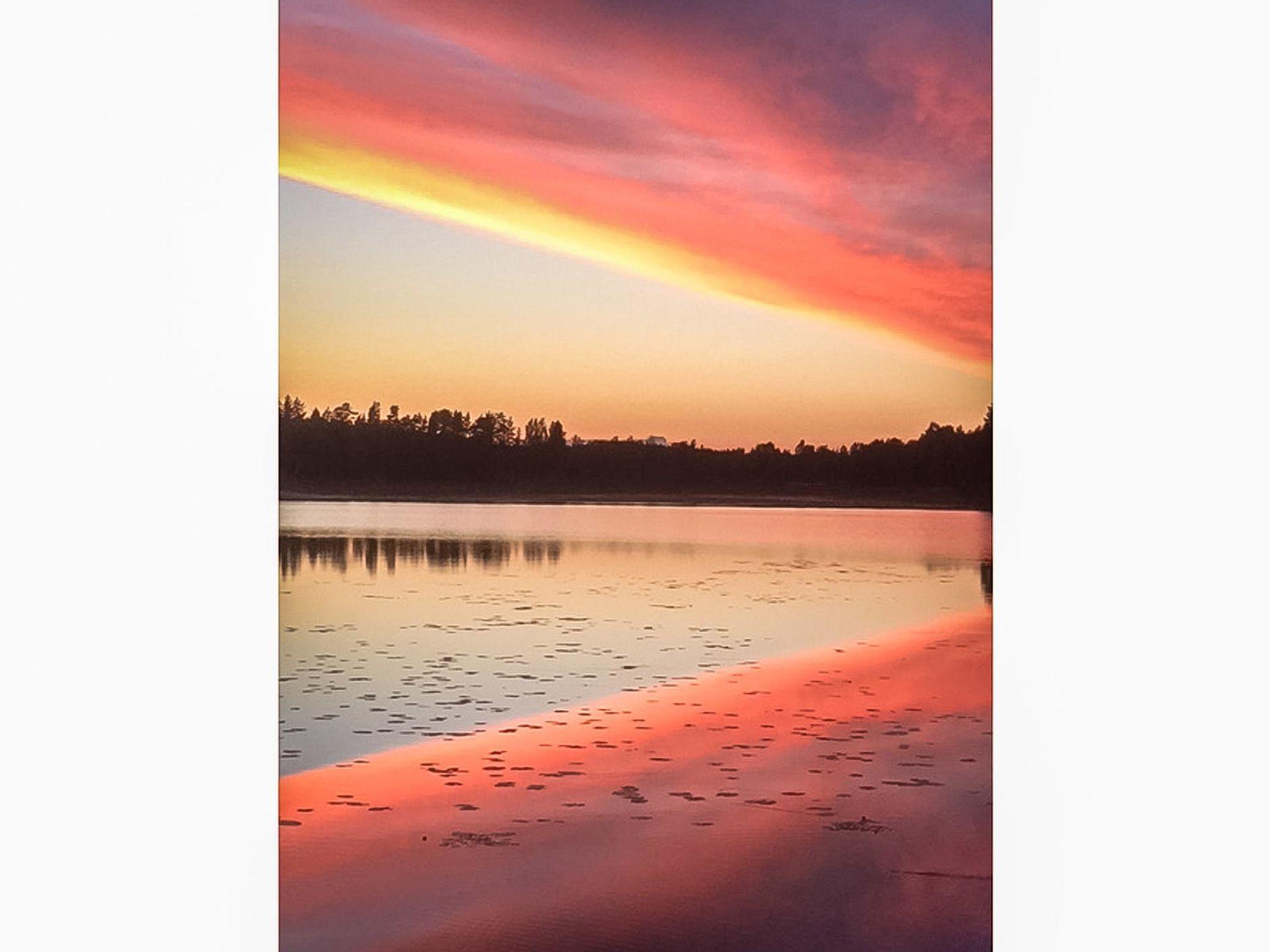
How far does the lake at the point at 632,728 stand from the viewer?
2.18m

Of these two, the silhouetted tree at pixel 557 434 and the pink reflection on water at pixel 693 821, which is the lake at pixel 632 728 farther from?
the silhouetted tree at pixel 557 434

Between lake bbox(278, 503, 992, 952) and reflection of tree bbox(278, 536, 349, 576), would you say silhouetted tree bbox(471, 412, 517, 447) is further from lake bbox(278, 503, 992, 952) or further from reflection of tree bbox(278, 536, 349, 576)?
reflection of tree bbox(278, 536, 349, 576)

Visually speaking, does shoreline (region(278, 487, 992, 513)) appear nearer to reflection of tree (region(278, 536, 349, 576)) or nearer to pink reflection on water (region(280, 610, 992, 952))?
reflection of tree (region(278, 536, 349, 576))

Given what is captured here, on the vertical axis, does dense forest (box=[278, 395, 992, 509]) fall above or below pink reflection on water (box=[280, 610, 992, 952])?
above

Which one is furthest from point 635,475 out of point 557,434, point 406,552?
point 406,552

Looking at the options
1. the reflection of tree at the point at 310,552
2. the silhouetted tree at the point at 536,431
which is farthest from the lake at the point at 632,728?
the silhouetted tree at the point at 536,431

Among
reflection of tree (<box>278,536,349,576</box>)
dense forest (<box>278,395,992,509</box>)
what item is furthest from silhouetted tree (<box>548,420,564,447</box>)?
reflection of tree (<box>278,536,349,576</box>)

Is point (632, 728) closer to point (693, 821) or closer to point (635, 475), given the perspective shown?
point (693, 821)

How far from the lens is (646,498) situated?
88.0 inches

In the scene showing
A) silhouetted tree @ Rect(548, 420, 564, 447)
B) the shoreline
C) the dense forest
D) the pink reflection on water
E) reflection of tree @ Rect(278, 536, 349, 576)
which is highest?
silhouetted tree @ Rect(548, 420, 564, 447)

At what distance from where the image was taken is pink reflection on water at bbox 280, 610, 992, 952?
2.18 metres

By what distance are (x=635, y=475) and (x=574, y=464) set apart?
119mm

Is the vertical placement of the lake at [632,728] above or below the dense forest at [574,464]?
below

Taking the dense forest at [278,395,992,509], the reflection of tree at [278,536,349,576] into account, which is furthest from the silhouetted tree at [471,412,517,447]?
the reflection of tree at [278,536,349,576]
